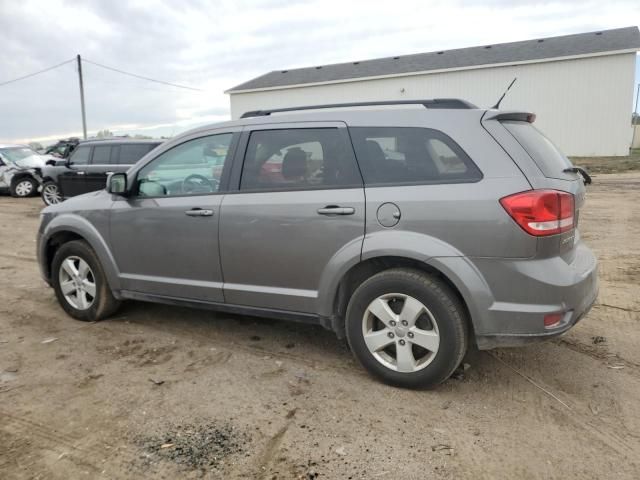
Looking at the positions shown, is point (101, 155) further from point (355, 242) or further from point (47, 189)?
point (355, 242)

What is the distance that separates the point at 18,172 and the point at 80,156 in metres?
4.94

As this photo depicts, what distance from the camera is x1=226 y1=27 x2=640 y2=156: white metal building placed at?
24688mm

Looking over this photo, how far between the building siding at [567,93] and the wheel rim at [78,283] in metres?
24.8

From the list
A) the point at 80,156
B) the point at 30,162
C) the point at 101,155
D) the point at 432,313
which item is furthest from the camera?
the point at 30,162

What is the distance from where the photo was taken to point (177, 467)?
2.64 metres

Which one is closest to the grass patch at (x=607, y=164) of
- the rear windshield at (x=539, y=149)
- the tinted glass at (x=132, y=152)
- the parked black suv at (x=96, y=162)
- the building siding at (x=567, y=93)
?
the building siding at (x=567, y=93)

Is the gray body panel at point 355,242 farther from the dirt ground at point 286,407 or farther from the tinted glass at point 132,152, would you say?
the tinted glass at point 132,152

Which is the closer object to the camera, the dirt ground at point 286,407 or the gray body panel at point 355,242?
the dirt ground at point 286,407

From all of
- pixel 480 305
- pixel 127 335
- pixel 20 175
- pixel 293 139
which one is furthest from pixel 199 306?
pixel 20 175

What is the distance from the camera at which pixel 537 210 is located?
2.93 meters

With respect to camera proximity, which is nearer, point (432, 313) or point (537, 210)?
point (537, 210)

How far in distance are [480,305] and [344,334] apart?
108 centimetres

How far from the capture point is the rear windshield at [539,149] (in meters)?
3.12

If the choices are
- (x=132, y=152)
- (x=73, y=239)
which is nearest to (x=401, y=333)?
(x=73, y=239)
